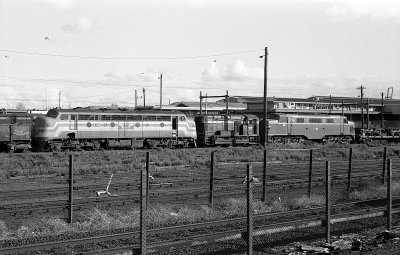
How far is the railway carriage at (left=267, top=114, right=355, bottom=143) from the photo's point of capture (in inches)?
2115

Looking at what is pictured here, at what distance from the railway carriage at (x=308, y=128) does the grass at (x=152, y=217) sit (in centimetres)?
3568

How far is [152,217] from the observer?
48.3 ft

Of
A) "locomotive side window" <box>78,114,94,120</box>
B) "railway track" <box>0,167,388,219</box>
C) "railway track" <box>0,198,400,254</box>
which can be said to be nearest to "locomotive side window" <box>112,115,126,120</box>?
"locomotive side window" <box>78,114,94,120</box>

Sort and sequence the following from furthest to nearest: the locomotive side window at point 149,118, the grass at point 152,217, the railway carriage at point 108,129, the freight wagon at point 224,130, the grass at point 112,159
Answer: the freight wagon at point 224,130 → the locomotive side window at point 149,118 → the railway carriage at point 108,129 → the grass at point 112,159 → the grass at point 152,217

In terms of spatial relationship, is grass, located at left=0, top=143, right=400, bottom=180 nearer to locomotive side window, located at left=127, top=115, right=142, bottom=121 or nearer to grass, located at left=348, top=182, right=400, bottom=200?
locomotive side window, located at left=127, top=115, right=142, bottom=121

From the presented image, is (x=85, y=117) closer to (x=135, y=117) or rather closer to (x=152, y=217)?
(x=135, y=117)

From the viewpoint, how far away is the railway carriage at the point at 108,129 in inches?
1532

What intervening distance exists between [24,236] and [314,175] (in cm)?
1507

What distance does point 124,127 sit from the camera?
4203cm

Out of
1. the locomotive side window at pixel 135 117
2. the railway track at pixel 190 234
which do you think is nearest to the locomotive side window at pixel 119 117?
the locomotive side window at pixel 135 117

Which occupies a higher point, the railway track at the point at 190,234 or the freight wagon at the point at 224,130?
the freight wagon at the point at 224,130

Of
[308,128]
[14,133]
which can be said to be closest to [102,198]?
[14,133]

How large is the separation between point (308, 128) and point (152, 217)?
43.2m

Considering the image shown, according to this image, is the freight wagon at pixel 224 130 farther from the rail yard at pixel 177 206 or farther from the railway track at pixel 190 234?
the railway track at pixel 190 234
